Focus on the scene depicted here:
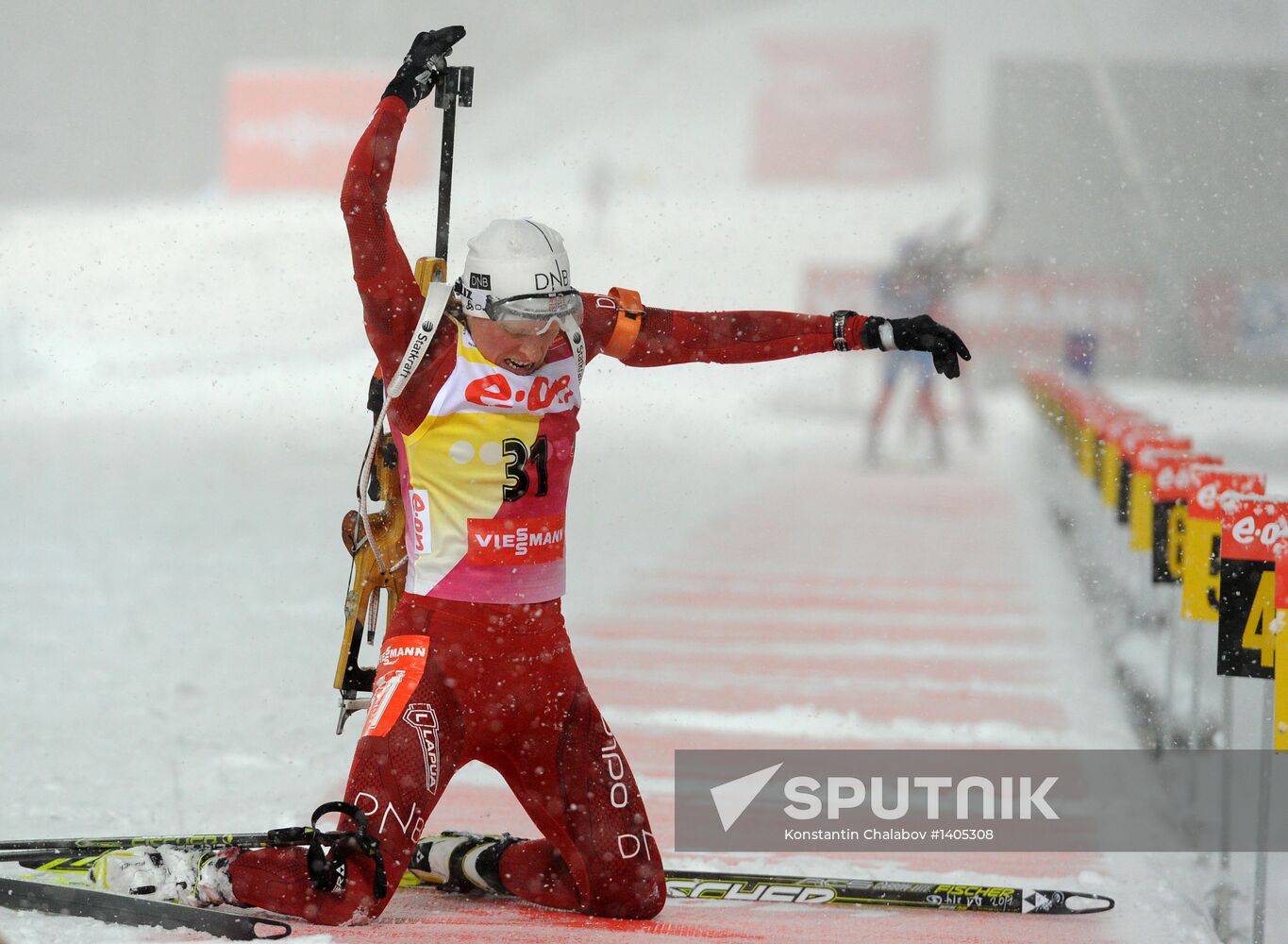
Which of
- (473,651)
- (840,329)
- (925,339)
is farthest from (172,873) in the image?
(925,339)

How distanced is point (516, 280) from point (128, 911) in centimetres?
161

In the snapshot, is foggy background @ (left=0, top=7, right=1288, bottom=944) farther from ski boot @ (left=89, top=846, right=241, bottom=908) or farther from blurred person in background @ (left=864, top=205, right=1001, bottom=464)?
ski boot @ (left=89, top=846, right=241, bottom=908)

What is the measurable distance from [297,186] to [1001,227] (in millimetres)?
13569

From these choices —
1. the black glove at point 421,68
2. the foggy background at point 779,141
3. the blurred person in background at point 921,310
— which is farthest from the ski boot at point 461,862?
the foggy background at point 779,141

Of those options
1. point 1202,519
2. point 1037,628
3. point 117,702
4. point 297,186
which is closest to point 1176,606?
point 1202,519

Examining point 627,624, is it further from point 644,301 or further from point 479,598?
point 644,301

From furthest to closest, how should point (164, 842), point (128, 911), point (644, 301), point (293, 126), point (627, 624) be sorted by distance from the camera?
point (293, 126)
point (644, 301)
point (627, 624)
point (164, 842)
point (128, 911)

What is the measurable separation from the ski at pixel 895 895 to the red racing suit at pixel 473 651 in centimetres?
33

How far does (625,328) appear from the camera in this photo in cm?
411

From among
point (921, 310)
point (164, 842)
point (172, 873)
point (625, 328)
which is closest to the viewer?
point (172, 873)

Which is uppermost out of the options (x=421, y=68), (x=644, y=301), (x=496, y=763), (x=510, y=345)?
(x=644, y=301)

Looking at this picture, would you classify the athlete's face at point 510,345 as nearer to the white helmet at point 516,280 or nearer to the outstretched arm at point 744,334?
the white helmet at point 516,280

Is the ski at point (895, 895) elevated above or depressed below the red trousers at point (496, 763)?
below

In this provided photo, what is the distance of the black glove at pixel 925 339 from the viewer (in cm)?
403
